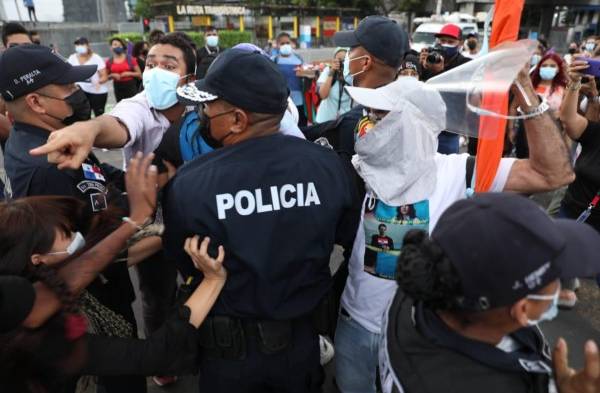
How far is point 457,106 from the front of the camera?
171 cm

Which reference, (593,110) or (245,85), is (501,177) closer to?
(245,85)

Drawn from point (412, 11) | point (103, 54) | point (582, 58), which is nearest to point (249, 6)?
point (103, 54)

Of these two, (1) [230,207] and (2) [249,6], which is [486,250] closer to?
(1) [230,207]

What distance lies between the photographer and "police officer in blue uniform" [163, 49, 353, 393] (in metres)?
1.49

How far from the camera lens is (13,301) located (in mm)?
1119

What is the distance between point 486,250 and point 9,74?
1.98 m

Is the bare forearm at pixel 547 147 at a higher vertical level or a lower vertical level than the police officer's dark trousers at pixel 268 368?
higher

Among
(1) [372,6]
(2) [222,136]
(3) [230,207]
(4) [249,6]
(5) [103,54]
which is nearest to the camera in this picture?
(3) [230,207]

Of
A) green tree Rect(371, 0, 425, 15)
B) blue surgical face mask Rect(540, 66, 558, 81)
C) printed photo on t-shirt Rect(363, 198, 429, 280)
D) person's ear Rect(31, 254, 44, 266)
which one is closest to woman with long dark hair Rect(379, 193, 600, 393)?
printed photo on t-shirt Rect(363, 198, 429, 280)

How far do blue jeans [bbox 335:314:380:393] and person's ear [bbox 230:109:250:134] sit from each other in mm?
879

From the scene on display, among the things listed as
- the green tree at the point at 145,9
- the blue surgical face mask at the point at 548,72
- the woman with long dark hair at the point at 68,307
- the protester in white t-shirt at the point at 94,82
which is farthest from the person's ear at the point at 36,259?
the green tree at the point at 145,9

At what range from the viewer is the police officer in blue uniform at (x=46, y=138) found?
5.99 ft

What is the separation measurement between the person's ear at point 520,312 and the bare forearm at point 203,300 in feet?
3.01

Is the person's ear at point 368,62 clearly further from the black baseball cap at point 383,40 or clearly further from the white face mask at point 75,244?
the white face mask at point 75,244
